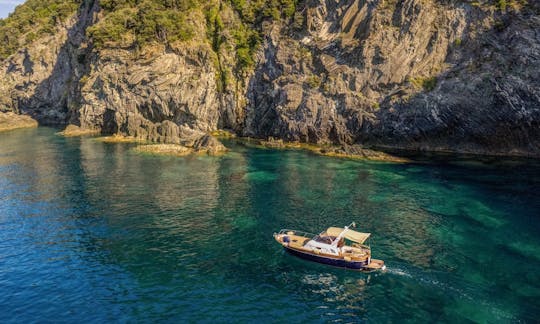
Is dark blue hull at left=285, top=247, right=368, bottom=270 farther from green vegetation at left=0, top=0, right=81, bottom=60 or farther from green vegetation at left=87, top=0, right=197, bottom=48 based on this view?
green vegetation at left=0, top=0, right=81, bottom=60

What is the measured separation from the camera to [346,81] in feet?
303

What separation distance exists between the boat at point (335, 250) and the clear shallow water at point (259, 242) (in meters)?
0.92

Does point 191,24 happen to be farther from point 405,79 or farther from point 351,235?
point 351,235

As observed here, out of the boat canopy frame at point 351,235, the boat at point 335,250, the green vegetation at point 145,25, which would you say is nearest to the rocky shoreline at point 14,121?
the green vegetation at point 145,25

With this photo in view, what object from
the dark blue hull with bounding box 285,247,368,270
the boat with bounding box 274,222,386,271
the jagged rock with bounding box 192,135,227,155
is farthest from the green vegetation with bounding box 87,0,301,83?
the dark blue hull with bounding box 285,247,368,270

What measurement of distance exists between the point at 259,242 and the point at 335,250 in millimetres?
8968

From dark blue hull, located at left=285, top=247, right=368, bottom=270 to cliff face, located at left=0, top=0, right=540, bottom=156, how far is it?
184ft

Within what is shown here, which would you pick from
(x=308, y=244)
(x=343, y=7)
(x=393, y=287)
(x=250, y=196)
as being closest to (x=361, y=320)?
(x=393, y=287)

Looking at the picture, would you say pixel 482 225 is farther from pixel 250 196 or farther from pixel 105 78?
pixel 105 78

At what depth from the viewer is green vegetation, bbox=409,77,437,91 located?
8283 cm

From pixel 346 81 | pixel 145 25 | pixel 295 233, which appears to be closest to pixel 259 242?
pixel 295 233

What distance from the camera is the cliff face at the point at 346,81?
251ft

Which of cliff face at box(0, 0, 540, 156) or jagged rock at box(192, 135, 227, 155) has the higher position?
cliff face at box(0, 0, 540, 156)

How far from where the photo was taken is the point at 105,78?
110312 millimetres
